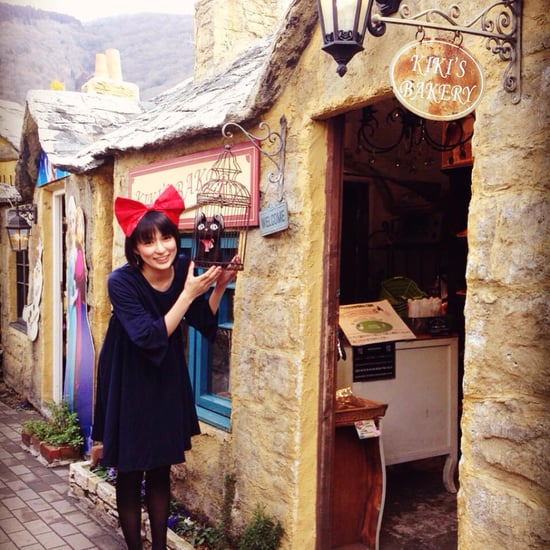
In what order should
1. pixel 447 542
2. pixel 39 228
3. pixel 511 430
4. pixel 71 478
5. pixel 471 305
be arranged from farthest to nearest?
pixel 39 228, pixel 71 478, pixel 447 542, pixel 471 305, pixel 511 430

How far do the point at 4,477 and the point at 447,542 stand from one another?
4.09 metres

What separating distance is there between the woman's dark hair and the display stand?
5.10 feet

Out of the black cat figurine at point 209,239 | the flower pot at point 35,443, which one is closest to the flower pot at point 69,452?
the flower pot at point 35,443

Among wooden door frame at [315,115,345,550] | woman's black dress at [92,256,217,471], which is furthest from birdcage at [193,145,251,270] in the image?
wooden door frame at [315,115,345,550]

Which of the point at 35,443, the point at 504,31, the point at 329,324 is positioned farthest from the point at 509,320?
the point at 35,443

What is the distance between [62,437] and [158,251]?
4.02 m

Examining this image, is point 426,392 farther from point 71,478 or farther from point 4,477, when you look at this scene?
point 4,477

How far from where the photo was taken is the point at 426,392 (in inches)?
198

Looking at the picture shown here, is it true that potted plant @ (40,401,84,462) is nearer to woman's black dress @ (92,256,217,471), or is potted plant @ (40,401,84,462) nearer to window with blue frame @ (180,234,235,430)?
window with blue frame @ (180,234,235,430)

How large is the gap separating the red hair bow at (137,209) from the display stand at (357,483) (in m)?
1.60

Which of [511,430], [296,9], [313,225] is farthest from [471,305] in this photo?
[296,9]

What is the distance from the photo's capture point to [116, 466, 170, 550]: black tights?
3.60 m

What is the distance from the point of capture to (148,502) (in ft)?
12.0

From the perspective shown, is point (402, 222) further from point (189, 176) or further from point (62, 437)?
point (62, 437)
